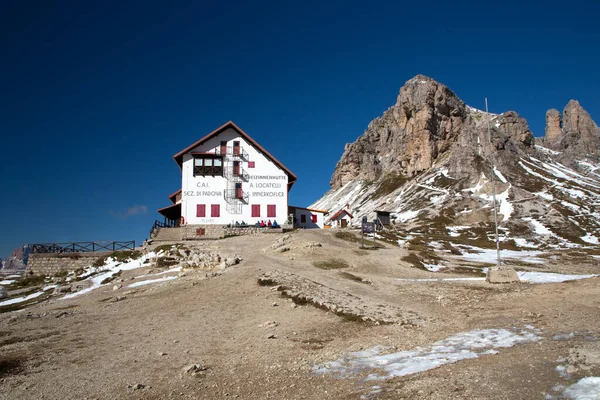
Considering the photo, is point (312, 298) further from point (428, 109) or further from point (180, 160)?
point (428, 109)

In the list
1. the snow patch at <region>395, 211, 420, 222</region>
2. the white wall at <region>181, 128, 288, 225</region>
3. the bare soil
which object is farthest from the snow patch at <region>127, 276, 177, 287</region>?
the snow patch at <region>395, 211, 420, 222</region>

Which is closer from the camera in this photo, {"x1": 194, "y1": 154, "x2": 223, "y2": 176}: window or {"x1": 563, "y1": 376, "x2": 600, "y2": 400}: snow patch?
{"x1": 563, "y1": 376, "x2": 600, "y2": 400}: snow patch

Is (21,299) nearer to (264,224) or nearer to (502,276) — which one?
(264,224)

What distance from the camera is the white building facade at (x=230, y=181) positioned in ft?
171

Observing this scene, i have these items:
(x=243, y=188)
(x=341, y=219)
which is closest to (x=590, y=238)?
(x=341, y=219)

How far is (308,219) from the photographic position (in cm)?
6222

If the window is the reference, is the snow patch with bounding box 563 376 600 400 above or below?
below

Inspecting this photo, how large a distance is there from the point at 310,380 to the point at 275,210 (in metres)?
44.4

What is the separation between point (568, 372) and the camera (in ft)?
24.7

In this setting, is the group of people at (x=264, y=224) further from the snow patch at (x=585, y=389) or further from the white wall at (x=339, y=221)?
the snow patch at (x=585, y=389)

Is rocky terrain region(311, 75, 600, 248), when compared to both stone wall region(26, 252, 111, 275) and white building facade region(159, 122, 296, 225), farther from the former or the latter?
stone wall region(26, 252, 111, 275)

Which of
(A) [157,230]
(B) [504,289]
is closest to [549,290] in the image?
(B) [504,289]

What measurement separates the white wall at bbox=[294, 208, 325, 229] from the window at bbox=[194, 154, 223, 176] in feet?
47.3

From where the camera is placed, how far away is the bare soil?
828 centimetres
